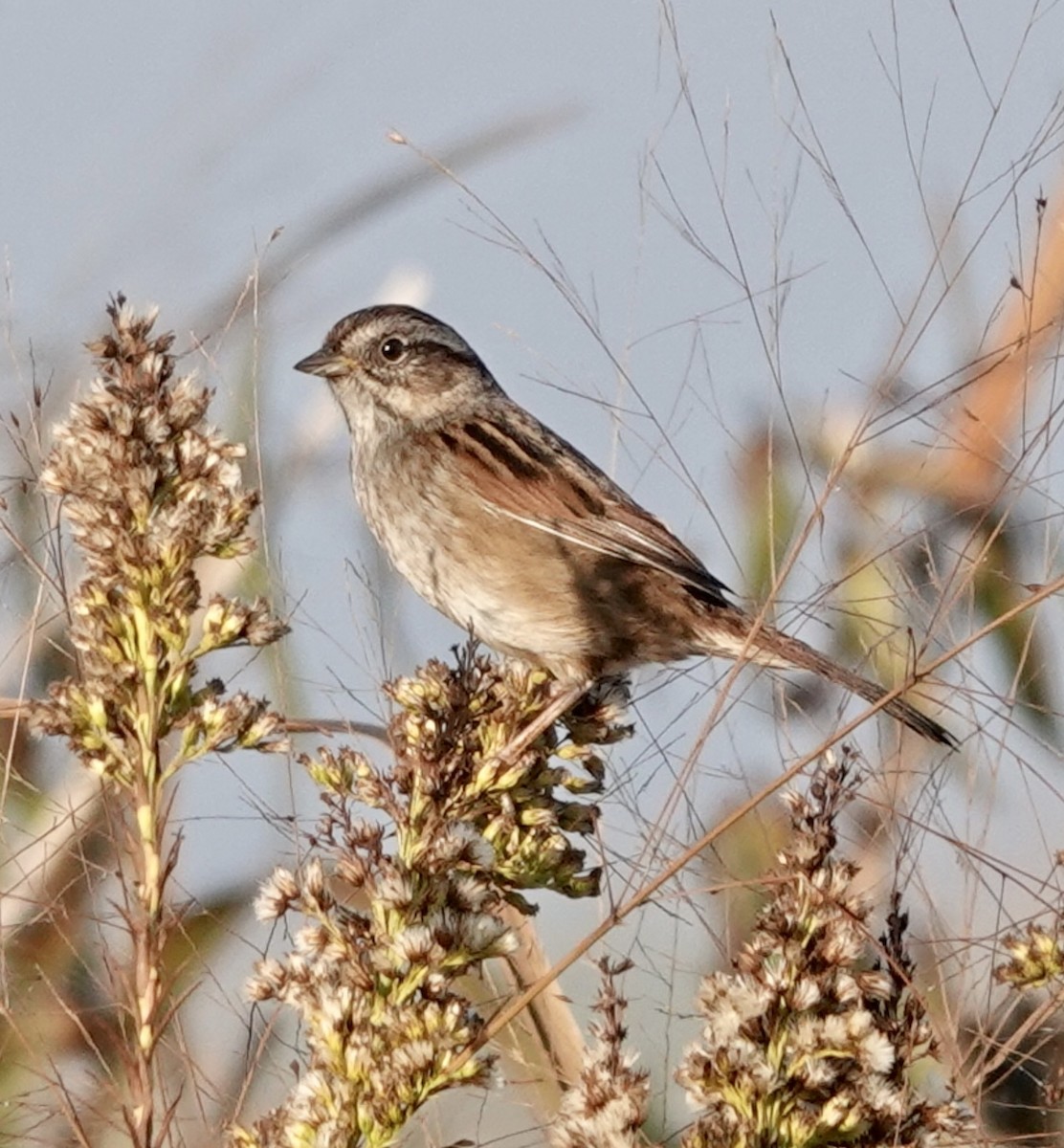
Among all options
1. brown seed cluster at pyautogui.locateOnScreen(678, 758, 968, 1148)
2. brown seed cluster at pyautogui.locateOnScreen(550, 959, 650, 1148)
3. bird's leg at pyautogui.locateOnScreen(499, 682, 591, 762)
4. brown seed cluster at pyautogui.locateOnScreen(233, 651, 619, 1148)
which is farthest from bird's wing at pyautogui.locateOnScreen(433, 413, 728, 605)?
brown seed cluster at pyautogui.locateOnScreen(550, 959, 650, 1148)

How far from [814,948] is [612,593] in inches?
107

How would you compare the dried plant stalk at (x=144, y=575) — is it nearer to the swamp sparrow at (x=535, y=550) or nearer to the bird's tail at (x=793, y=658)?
the bird's tail at (x=793, y=658)

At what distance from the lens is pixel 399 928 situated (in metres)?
2.16

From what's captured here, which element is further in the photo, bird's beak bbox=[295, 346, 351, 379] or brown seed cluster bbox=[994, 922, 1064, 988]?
bird's beak bbox=[295, 346, 351, 379]

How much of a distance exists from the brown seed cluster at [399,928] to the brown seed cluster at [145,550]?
0.16 m

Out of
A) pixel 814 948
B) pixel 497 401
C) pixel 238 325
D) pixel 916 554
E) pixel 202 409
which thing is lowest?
pixel 814 948

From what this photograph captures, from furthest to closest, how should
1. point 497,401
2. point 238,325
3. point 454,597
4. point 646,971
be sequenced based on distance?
point 497,401 < point 454,597 < point 238,325 < point 646,971

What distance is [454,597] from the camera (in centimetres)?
481

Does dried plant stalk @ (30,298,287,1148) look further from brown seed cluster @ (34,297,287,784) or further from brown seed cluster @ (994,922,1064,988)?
brown seed cluster @ (994,922,1064,988)

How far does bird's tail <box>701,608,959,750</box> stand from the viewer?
3.27m

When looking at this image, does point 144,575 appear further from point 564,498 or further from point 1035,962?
point 564,498

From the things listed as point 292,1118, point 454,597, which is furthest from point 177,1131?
point 454,597

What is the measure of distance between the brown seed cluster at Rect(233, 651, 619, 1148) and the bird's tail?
38cm

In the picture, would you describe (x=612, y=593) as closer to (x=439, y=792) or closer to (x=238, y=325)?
(x=238, y=325)
